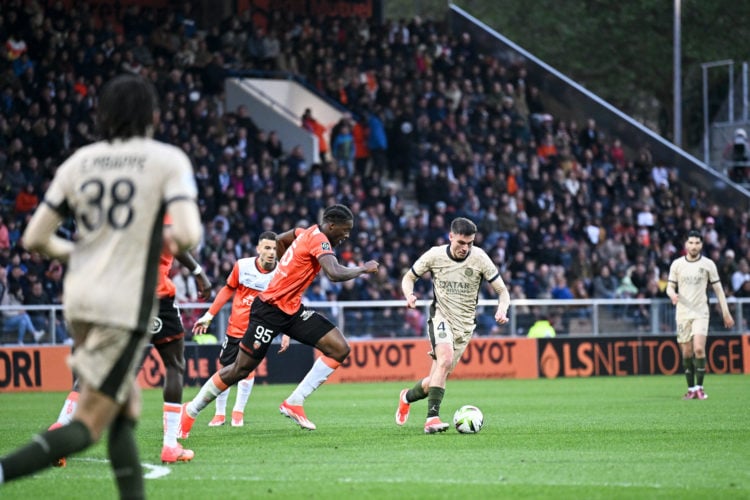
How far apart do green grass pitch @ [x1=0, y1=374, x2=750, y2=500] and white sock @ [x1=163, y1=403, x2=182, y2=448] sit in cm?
25

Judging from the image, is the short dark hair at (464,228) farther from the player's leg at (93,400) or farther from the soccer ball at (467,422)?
the player's leg at (93,400)

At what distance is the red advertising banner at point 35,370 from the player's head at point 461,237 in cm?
1222

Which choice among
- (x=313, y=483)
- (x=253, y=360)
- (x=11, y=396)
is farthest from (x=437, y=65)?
(x=313, y=483)

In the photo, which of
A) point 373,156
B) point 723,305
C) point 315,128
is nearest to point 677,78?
point 373,156

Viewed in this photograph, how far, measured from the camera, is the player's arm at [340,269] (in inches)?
472

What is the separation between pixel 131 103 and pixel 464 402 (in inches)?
540

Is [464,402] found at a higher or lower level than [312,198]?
lower

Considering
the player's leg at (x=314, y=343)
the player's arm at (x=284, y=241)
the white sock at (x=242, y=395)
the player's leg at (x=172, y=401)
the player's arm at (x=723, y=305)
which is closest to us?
the player's leg at (x=172, y=401)

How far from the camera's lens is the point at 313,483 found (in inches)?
358

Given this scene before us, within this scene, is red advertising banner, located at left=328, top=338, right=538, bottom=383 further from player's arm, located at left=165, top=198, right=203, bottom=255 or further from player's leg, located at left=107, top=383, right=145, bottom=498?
player's arm, located at left=165, top=198, right=203, bottom=255

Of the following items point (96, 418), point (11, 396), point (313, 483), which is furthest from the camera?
point (11, 396)

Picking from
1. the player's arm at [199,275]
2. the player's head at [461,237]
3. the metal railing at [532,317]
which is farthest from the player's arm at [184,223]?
the metal railing at [532,317]

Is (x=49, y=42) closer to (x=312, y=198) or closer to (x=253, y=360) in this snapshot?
(x=312, y=198)

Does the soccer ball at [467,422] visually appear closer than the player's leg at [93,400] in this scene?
No
